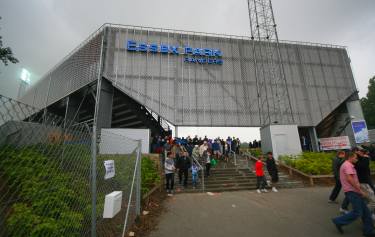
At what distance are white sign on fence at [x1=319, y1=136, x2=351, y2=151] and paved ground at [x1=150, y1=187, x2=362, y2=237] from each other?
11.2 meters

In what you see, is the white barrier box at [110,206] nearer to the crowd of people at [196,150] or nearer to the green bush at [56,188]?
the green bush at [56,188]

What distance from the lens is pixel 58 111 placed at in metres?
31.0

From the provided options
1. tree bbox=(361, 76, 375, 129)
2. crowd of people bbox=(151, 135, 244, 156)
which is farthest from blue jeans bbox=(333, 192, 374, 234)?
tree bbox=(361, 76, 375, 129)

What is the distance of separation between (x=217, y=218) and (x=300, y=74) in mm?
24120

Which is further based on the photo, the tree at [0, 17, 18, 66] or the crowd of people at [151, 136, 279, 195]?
the tree at [0, 17, 18, 66]

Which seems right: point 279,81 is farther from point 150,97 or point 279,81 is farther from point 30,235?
point 30,235

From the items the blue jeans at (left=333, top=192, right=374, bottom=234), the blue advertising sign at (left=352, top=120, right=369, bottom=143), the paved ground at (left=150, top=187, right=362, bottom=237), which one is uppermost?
the blue advertising sign at (left=352, top=120, right=369, bottom=143)

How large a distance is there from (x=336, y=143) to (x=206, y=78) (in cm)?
1319

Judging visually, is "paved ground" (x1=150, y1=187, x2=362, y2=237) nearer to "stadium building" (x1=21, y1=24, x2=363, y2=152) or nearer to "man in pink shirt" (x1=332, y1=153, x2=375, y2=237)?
"man in pink shirt" (x1=332, y1=153, x2=375, y2=237)

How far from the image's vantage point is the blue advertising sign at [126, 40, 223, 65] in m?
21.6

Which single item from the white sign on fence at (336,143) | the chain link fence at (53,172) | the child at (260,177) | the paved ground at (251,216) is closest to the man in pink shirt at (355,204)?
the paved ground at (251,216)

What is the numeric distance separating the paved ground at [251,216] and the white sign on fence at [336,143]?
1121cm

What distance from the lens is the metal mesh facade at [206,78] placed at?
68.3 feet

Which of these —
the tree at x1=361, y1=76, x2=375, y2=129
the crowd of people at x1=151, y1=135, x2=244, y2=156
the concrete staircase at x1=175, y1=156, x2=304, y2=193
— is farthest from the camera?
the tree at x1=361, y1=76, x2=375, y2=129
